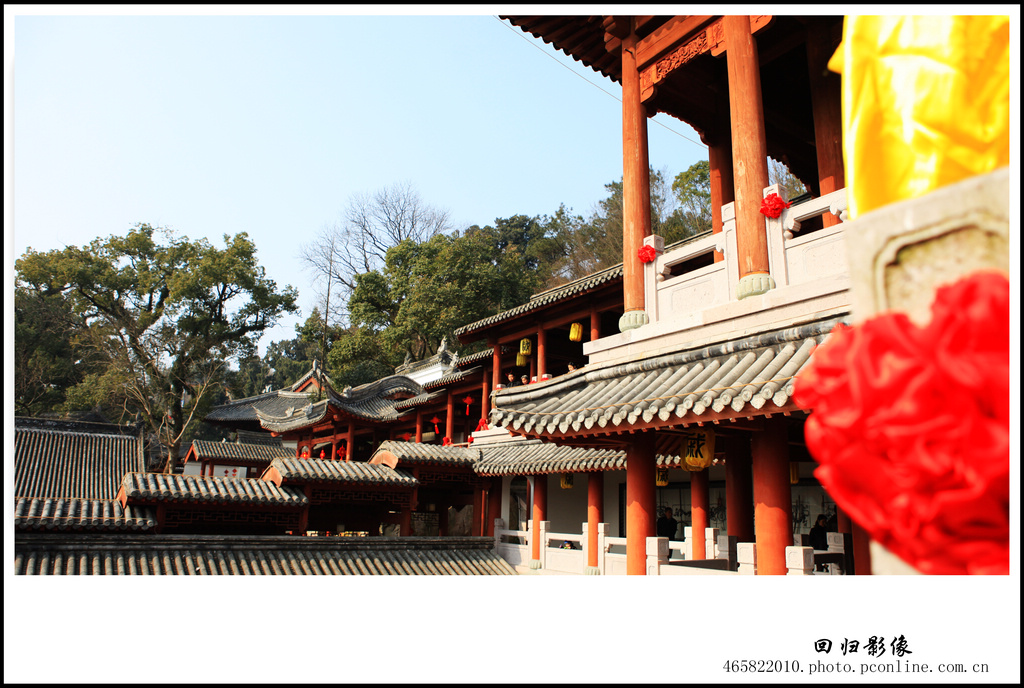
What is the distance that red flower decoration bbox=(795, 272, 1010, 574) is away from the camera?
1.29 m

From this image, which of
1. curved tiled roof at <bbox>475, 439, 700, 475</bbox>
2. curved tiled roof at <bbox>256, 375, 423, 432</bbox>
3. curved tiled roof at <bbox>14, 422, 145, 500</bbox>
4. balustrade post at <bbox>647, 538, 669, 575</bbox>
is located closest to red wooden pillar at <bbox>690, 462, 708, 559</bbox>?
curved tiled roof at <bbox>475, 439, 700, 475</bbox>

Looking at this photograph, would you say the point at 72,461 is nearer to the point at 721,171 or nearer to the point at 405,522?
the point at 405,522

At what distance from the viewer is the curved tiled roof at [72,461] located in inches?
701

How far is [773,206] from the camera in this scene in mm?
4738

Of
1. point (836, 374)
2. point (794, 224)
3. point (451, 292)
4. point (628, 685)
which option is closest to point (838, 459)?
point (836, 374)

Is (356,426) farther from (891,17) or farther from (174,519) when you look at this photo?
(891,17)

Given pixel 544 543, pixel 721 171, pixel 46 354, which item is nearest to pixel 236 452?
pixel 46 354

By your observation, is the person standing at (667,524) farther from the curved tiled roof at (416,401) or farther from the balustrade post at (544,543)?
the curved tiled roof at (416,401)

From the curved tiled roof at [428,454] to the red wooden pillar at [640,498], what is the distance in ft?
24.1

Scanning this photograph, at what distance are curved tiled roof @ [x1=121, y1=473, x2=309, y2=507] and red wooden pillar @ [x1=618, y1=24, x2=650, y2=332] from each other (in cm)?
678

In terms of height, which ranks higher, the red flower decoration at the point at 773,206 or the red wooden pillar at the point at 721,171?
the red wooden pillar at the point at 721,171

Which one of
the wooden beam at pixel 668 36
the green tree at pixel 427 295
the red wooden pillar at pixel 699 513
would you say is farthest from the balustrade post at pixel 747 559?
the green tree at pixel 427 295

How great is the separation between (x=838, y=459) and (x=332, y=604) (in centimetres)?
268

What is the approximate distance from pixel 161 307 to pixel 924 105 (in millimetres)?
33360
